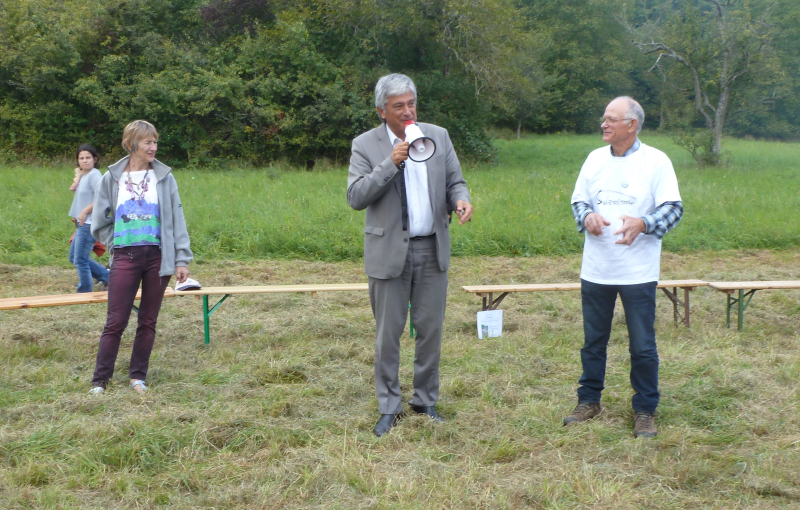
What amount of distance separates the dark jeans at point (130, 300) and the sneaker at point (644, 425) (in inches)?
117

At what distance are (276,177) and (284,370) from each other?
37.5 ft

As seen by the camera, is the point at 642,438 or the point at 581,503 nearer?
the point at 581,503

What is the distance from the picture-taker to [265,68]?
2034cm

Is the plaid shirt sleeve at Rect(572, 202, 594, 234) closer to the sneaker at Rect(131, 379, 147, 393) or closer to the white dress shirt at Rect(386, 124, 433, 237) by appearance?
the white dress shirt at Rect(386, 124, 433, 237)

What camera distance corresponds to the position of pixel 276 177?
51.8 feet

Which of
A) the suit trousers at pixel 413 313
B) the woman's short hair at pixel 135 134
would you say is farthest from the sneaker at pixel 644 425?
the woman's short hair at pixel 135 134

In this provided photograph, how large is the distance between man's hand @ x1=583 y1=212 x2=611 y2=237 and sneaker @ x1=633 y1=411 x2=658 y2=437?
1.03 m

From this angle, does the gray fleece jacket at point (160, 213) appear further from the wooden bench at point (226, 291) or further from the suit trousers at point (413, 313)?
the suit trousers at point (413, 313)

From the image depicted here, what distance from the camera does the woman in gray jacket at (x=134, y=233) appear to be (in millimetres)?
4352

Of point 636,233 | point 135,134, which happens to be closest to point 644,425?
point 636,233

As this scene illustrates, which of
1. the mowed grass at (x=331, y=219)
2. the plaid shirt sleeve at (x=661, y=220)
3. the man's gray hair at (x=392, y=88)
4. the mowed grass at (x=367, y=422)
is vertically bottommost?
the mowed grass at (x=367, y=422)

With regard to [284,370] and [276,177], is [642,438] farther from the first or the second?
[276,177]

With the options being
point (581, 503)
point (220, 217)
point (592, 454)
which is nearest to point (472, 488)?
point (581, 503)

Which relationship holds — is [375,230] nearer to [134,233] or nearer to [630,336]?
[630,336]
